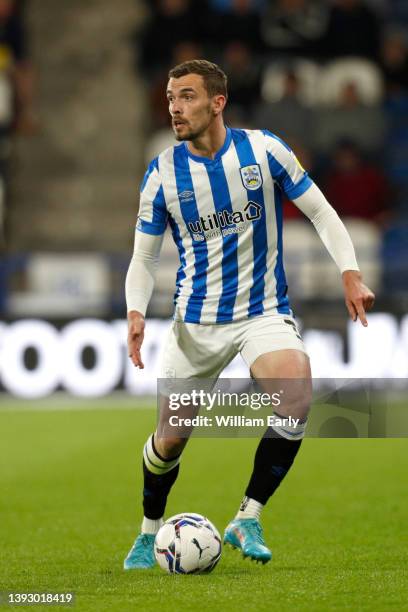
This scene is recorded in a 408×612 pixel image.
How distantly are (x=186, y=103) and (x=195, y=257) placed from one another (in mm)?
648

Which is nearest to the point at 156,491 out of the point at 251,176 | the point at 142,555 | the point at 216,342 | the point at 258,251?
the point at 142,555

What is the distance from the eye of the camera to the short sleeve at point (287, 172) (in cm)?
547

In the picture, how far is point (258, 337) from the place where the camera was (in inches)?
212

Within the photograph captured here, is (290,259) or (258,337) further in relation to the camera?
(290,259)

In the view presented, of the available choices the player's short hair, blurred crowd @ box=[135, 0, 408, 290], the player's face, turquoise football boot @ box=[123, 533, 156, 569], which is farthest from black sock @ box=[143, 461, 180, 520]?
blurred crowd @ box=[135, 0, 408, 290]

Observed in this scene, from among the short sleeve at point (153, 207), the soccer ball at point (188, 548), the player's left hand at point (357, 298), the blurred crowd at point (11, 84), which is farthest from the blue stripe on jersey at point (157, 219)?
the blurred crowd at point (11, 84)

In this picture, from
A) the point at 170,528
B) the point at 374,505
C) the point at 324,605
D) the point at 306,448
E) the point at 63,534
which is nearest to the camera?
the point at 324,605

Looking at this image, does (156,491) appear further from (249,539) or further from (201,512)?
(201,512)

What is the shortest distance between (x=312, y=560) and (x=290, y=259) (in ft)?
27.2

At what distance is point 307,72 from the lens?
1572 centimetres

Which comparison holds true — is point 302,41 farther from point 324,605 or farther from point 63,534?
point 324,605

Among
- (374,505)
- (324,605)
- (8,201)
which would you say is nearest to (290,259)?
(8,201)

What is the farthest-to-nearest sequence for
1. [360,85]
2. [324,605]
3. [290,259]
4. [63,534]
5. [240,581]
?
[360,85] < [290,259] < [63,534] < [240,581] < [324,605]

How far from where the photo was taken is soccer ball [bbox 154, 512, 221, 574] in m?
5.24
